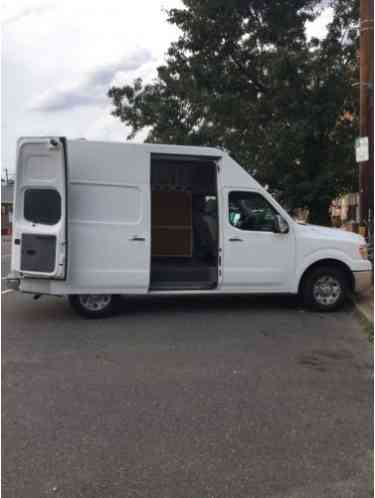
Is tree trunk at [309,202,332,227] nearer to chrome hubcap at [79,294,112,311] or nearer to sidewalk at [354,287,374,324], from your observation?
sidewalk at [354,287,374,324]

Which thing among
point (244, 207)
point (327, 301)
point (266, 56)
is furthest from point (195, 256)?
point (266, 56)

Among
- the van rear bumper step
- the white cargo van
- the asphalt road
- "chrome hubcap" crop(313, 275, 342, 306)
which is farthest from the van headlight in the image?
the van rear bumper step

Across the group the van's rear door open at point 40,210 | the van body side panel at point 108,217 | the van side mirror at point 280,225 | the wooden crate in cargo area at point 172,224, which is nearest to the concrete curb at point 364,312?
the van side mirror at point 280,225

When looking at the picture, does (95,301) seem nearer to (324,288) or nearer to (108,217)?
(108,217)

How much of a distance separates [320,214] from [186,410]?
10322mm

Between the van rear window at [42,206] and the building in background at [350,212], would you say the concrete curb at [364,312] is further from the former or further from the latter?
the van rear window at [42,206]

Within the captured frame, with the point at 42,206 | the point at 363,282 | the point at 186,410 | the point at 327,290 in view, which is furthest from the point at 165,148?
the point at 363,282

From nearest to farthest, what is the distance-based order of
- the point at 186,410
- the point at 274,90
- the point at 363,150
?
the point at 186,410
the point at 363,150
the point at 274,90

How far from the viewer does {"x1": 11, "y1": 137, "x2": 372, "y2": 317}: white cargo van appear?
7.64m

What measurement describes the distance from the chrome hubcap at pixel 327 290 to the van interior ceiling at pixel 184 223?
65.3 inches

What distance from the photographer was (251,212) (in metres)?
8.48

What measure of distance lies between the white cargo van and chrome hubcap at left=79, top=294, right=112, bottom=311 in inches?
0.6

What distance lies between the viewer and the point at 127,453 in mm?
3629

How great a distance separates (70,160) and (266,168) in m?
6.42
